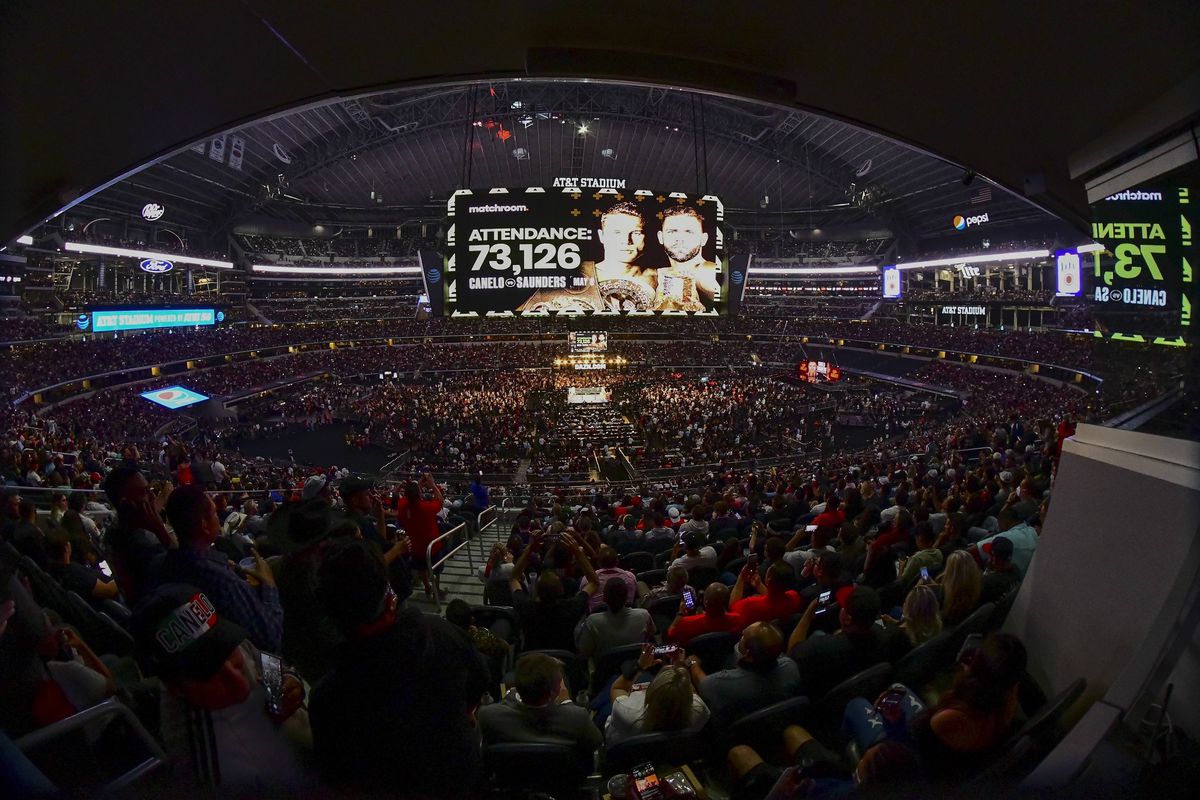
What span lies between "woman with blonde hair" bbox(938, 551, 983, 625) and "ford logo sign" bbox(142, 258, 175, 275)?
43.7 metres

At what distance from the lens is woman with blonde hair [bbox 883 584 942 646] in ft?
8.91

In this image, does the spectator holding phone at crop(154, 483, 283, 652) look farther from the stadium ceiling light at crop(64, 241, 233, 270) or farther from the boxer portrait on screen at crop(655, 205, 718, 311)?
the stadium ceiling light at crop(64, 241, 233, 270)

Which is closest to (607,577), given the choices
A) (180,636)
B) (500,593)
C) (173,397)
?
(500,593)

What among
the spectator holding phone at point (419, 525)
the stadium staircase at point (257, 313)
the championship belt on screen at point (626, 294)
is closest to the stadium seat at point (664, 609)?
the spectator holding phone at point (419, 525)

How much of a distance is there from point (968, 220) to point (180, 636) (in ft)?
146

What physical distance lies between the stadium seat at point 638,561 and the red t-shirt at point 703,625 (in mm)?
2349

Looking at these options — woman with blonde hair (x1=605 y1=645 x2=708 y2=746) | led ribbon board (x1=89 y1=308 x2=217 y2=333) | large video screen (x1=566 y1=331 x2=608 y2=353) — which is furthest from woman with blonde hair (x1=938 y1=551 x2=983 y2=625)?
led ribbon board (x1=89 y1=308 x2=217 y2=333)

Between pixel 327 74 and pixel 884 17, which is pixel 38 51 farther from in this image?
pixel 884 17

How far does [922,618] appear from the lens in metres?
2.73

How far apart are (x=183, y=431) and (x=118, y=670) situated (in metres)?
25.6

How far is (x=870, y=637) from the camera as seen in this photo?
258 centimetres

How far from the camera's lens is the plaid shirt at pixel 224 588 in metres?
1.93

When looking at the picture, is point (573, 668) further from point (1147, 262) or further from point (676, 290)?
point (676, 290)

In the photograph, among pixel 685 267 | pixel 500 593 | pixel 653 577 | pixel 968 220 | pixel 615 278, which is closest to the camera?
pixel 500 593
